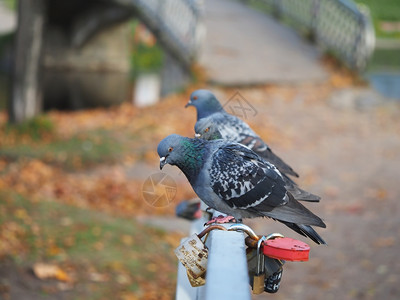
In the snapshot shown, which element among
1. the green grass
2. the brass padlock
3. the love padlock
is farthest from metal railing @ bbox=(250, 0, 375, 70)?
the love padlock

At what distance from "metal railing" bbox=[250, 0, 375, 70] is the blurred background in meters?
0.06

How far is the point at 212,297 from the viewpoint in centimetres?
181

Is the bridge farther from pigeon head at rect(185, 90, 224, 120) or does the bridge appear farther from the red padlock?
the red padlock

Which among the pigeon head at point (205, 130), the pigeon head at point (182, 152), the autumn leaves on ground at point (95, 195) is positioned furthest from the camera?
the autumn leaves on ground at point (95, 195)

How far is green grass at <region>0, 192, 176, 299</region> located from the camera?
24.6 feet

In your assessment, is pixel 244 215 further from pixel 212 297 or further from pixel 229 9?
pixel 229 9

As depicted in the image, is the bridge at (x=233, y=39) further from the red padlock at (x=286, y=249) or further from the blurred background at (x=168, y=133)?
the red padlock at (x=286, y=249)

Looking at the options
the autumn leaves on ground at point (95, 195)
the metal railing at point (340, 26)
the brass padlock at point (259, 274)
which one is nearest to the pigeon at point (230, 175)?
the brass padlock at point (259, 274)

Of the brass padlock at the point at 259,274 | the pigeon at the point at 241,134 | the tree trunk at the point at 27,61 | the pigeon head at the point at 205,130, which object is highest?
the tree trunk at the point at 27,61

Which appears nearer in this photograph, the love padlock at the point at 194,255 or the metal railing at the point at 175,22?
the love padlock at the point at 194,255

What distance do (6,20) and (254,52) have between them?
17313 mm

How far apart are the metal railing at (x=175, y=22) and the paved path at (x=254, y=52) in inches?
21.7

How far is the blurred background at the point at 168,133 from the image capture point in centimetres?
782

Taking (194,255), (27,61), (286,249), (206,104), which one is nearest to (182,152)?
(194,255)
